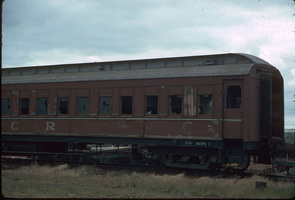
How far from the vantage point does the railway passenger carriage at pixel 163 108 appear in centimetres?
1402

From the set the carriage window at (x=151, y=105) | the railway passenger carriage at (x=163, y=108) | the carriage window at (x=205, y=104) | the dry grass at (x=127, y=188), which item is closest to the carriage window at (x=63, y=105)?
the railway passenger carriage at (x=163, y=108)

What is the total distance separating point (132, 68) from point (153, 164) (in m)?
4.14

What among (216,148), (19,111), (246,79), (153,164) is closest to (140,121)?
(153,164)

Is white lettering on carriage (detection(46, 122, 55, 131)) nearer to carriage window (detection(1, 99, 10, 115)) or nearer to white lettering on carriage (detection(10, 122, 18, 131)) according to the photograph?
white lettering on carriage (detection(10, 122, 18, 131))

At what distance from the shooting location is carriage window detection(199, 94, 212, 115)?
14.3 meters

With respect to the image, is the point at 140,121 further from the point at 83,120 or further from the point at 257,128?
the point at 257,128

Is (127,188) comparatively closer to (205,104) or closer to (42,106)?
(205,104)

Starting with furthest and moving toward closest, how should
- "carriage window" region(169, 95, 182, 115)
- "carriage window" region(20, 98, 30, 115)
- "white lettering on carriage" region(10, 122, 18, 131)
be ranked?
"white lettering on carriage" region(10, 122, 18, 131), "carriage window" region(20, 98, 30, 115), "carriage window" region(169, 95, 182, 115)

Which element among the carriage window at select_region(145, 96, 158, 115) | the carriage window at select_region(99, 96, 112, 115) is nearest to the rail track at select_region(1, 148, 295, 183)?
the carriage window at select_region(99, 96, 112, 115)

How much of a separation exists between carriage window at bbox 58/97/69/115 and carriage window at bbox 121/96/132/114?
2.79 m

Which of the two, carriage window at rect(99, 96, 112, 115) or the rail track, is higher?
carriage window at rect(99, 96, 112, 115)

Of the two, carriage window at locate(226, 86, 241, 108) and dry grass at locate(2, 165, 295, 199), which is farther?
carriage window at locate(226, 86, 241, 108)

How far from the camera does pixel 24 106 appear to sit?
18.2 m

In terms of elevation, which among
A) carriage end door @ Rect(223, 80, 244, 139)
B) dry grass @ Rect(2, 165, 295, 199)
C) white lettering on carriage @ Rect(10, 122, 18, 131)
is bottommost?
dry grass @ Rect(2, 165, 295, 199)
